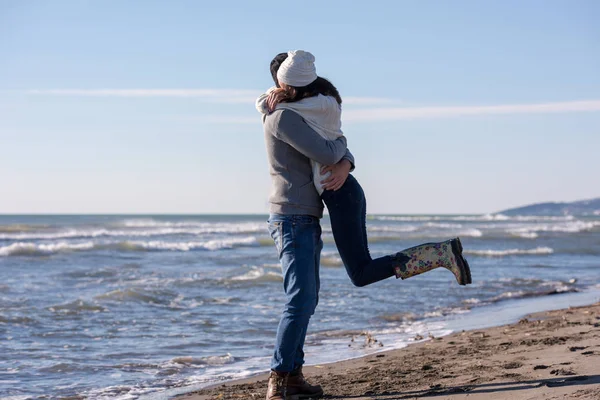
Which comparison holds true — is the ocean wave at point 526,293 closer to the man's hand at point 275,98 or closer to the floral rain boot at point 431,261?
the floral rain boot at point 431,261

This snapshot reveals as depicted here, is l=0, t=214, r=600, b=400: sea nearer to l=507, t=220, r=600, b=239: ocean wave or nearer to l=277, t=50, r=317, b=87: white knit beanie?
l=277, t=50, r=317, b=87: white knit beanie

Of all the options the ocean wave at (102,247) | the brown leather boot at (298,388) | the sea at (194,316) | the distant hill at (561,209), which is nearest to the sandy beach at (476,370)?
the brown leather boot at (298,388)

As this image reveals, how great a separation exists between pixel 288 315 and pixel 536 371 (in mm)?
1540

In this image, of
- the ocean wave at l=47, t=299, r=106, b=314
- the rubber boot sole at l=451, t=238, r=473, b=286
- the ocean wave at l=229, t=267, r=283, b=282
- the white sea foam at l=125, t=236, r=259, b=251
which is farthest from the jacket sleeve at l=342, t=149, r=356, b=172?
the white sea foam at l=125, t=236, r=259, b=251

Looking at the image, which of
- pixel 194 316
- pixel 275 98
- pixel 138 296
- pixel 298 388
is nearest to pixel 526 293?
pixel 194 316

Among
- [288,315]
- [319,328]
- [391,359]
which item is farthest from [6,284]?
[288,315]

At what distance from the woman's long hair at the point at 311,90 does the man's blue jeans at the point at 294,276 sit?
1.98 feet

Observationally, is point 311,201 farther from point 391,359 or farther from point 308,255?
point 391,359

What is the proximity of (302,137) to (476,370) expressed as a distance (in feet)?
6.37

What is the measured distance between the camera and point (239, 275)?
14.4 metres

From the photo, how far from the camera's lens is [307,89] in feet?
13.1

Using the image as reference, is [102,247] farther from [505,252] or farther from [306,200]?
[306,200]

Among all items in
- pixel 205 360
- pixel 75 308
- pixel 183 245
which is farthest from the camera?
pixel 183 245

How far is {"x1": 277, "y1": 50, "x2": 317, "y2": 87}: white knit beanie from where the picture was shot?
3.92 metres
